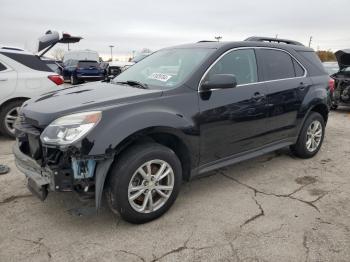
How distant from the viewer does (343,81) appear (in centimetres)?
934

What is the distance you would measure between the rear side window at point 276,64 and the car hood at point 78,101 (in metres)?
1.69

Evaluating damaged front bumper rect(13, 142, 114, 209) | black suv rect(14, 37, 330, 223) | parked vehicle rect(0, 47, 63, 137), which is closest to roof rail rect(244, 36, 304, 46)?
black suv rect(14, 37, 330, 223)

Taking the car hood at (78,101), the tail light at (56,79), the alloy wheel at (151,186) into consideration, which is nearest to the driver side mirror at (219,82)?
the car hood at (78,101)

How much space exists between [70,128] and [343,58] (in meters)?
8.94

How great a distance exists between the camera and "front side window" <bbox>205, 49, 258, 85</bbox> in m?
3.68

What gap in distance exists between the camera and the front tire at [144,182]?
285cm

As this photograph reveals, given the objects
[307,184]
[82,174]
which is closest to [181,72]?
[82,174]

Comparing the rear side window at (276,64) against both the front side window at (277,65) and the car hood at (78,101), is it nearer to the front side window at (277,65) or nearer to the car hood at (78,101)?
the front side window at (277,65)

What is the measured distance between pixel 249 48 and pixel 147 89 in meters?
1.50

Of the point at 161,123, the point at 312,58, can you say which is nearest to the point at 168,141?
the point at 161,123

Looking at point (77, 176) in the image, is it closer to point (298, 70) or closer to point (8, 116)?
point (298, 70)

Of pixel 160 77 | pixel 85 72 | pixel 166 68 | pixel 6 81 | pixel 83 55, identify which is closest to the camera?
pixel 160 77

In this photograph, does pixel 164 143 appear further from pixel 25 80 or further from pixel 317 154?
pixel 25 80

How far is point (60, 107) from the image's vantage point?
299 centimetres
